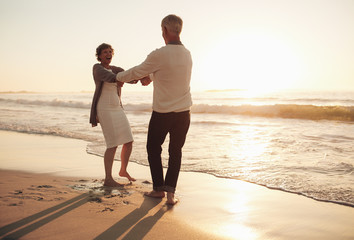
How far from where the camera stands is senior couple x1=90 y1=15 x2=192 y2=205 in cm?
345

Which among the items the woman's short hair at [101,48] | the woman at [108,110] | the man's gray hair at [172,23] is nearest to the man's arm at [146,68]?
the man's gray hair at [172,23]

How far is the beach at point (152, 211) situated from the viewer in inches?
107

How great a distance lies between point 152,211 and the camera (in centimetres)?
329

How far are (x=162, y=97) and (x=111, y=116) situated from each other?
951 millimetres

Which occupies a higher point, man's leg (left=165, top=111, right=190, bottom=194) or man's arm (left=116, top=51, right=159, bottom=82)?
man's arm (left=116, top=51, right=159, bottom=82)

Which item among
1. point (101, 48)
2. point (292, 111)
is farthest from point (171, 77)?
point (292, 111)

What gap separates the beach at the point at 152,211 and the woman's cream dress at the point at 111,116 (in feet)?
2.06

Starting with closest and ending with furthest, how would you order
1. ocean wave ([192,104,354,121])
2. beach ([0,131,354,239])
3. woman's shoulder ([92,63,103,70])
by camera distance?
beach ([0,131,354,239])
woman's shoulder ([92,63,103,70])
ocean wave ([192,104,354,121])

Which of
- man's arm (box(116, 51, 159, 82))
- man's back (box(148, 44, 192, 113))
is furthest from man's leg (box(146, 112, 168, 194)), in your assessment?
man's arm (box(116, 51, 159, 82))

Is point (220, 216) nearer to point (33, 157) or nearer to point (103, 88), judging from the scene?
point (103, 88)

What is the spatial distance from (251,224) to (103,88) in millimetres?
2386

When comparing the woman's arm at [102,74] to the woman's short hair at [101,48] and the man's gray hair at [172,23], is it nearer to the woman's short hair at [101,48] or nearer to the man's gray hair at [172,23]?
the woman's short hair at [101,48]

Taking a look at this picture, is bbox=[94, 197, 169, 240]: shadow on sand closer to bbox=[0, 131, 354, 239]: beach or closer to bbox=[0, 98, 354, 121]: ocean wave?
bbox=[0, 131, 354, 239]: beach

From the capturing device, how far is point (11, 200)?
3264 mm
